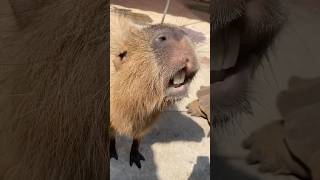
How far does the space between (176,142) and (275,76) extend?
10.2 inches

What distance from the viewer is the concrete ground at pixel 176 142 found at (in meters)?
1.32

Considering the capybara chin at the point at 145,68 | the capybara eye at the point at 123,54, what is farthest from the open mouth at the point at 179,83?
the capybara eye at the point at 123,54

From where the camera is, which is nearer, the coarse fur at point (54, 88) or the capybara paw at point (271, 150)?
the coarse fur at point (54, 88)

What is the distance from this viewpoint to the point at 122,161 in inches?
52.3

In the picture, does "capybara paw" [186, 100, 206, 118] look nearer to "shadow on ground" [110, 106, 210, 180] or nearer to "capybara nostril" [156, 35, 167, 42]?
"shadow on ground" [110, 106, 210, 180]

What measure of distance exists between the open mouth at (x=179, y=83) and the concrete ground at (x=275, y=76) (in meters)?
0.14

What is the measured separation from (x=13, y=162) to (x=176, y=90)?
0.34 meters

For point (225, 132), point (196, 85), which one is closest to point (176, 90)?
point (196, 85)

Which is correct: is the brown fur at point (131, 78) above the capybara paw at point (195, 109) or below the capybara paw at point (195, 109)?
above

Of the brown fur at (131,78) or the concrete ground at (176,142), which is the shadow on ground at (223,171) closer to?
the concrete ground at (176,142)

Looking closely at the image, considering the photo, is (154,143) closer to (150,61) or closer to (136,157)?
(136,157)

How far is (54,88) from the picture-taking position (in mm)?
1274

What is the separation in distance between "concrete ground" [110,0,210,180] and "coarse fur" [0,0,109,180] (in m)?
0.08

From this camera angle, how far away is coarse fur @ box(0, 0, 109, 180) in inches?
49.6
